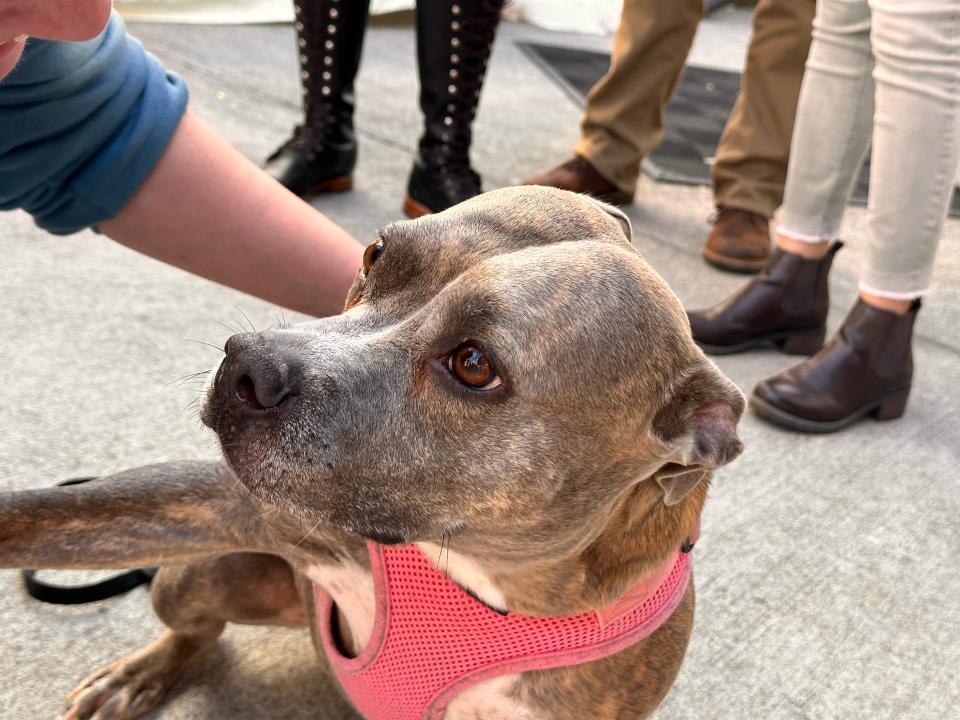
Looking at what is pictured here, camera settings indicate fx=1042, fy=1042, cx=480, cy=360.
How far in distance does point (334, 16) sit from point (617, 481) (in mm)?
3020

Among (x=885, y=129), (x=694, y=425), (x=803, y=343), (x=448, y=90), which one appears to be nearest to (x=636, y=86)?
(x=448, y=90)

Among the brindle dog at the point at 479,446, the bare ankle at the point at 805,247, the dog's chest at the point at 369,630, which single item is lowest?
the bare ankle at the point at 805,247

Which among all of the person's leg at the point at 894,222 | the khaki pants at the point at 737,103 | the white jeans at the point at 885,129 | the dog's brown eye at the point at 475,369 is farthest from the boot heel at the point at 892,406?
the dog's brown eye at the point at 475,369

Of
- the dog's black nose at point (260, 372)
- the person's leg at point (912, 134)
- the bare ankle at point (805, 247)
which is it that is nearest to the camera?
the dog's black nose at point (260, 372)

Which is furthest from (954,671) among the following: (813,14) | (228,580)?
(813,14)

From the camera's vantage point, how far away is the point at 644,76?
181 inches

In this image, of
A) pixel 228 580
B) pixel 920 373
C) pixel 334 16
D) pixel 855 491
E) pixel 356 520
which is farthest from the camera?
pixel 334 16

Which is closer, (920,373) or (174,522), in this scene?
(174,522)

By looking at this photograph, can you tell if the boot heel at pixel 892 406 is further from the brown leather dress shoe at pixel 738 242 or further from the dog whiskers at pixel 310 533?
the dog whiskers at pixel 310 533

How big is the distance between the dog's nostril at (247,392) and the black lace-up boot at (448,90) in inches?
106

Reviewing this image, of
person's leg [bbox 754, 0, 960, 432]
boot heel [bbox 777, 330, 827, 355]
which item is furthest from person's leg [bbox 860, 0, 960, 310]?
boot heel [bbox 777, 330, 827, 355]

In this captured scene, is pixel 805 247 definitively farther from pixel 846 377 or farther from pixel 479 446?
pixel 479 446

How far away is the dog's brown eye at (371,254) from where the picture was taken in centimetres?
180

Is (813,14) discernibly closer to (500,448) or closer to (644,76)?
(644,76)
